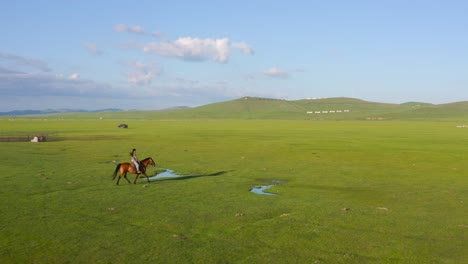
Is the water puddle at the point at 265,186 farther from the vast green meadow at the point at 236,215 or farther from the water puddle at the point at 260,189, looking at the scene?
the vast green meadow at the point at 236,215

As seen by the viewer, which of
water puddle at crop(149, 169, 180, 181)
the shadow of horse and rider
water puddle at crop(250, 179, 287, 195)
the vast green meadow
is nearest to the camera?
the vast green meadow

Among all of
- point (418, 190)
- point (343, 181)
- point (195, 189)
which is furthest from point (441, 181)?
point (195, 189)

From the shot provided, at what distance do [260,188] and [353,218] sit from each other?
26.9 ft

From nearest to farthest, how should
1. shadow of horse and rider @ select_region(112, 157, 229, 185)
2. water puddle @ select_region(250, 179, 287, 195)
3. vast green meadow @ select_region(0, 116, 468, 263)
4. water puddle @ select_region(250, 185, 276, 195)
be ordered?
vast green meadow @ select_region(0, 116, 468, 263) → water puddle @ select_region(250, 185, 276, 195) → water puddle @ select_region(250, 179, 287, 195) → shadow of horse and rider @ select_region(112, 157, 229, 185)

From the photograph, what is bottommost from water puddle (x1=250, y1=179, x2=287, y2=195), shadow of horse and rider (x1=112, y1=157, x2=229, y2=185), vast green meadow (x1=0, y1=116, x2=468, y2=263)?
water puddle (x1=250, y1=179, x2=287, y2=195)

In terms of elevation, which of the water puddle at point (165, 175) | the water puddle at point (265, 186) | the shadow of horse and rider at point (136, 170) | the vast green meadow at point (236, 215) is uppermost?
the shadow of horse and rider at point (136, 170)

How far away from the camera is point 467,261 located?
41.1 ft

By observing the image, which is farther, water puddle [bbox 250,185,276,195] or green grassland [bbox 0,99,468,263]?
water puddle [bbox 250,185,276,195]

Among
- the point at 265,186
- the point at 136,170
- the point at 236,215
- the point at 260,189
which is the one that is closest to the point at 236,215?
the point at 236,215

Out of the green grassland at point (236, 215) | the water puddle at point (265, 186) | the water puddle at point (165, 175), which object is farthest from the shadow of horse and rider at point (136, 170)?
the water puddle at point (265, 186)

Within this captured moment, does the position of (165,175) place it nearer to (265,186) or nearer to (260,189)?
(265,186)

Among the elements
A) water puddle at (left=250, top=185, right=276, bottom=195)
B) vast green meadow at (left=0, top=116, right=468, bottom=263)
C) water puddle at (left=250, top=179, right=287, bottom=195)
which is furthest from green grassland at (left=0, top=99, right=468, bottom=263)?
water puddle at (left=250, top=185, right=276, bottom=195)

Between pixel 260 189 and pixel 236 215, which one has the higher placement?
pixel 236 215

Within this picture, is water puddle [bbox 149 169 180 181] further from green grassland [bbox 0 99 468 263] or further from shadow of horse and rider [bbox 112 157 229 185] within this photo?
shadow of horse and rider [bbox 112 157 229 185]
